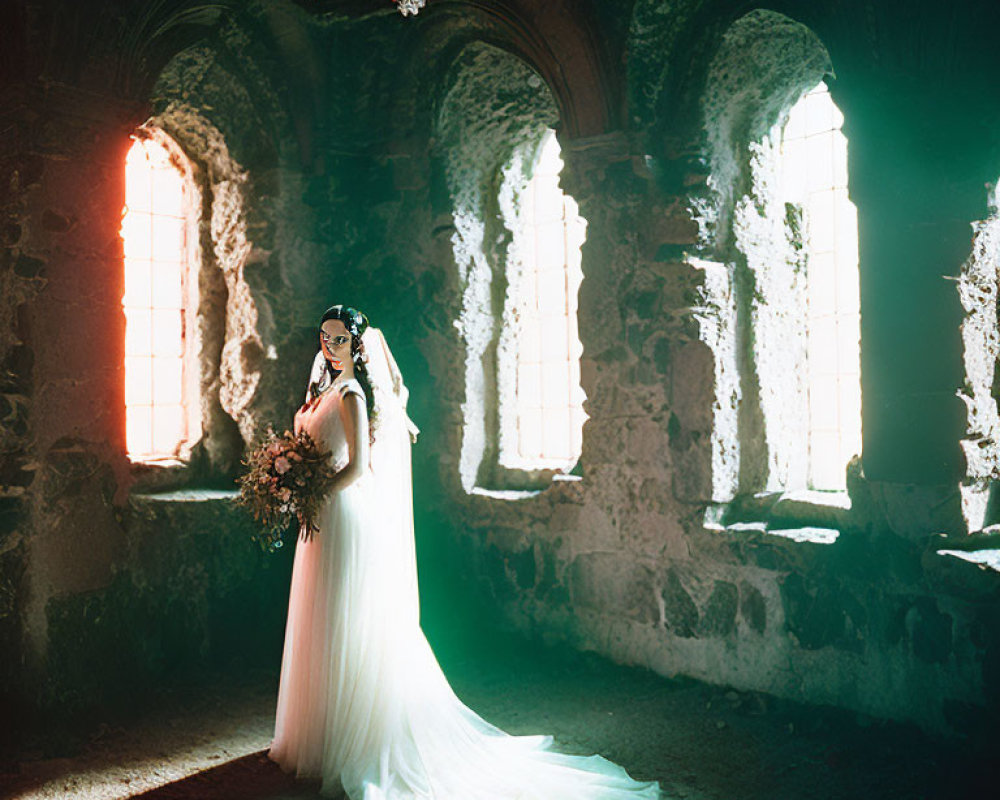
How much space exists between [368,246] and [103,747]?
3507mm

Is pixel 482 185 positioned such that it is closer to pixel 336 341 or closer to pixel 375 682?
pixel 336 341

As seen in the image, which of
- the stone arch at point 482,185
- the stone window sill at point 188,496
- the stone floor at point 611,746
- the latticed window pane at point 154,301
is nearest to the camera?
the stone floor at point 611,746

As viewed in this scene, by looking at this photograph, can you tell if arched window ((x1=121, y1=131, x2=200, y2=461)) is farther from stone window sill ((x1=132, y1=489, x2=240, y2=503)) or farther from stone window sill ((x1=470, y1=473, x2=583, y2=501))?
stone window sill ((x1=470, y1=473, x2=583, y2=501))

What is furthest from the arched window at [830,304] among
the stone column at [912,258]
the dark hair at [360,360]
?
the dark hair at [360,360]

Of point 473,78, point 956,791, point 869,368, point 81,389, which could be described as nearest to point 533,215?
point 473,78

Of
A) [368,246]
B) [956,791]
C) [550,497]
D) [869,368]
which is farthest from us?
[368,246]

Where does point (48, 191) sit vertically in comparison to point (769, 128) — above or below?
below

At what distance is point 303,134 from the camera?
20.8 ft

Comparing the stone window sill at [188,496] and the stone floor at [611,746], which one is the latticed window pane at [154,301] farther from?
the stone floor at [611,746]

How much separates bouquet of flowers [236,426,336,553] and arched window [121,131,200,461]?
2.11 m

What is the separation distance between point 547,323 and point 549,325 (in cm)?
2

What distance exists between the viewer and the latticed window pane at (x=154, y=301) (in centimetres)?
608

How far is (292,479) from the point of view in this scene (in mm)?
4148

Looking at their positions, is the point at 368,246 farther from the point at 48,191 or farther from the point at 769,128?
the point at 769,128
